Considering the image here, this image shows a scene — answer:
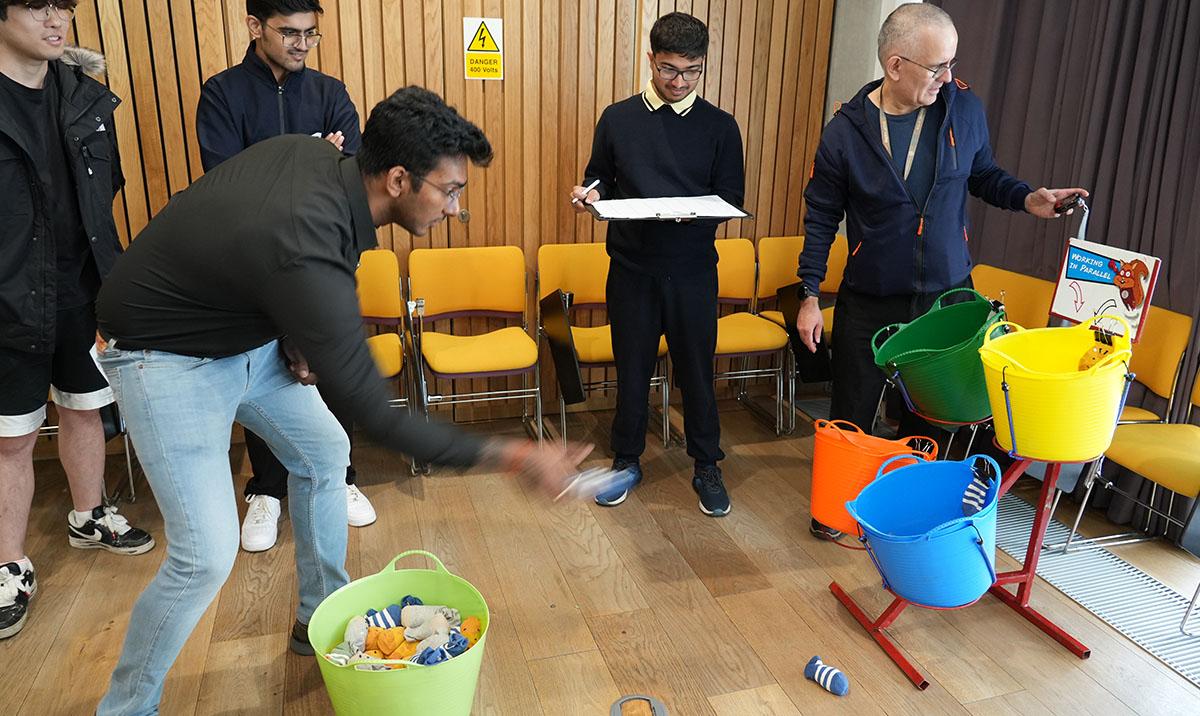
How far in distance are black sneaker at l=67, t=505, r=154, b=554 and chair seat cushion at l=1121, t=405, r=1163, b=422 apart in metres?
3.92

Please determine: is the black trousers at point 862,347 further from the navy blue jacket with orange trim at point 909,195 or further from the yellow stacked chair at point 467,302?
the yellow stacked chair at point 467,302

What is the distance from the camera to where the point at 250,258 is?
176 centimetres

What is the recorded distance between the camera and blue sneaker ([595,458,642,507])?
3727 mm

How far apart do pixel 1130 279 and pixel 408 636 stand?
105 inches

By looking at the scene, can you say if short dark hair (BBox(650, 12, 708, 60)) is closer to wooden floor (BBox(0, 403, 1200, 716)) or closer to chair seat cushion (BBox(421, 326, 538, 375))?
chair seat cushion (BBox(421, 326, 538, 375))

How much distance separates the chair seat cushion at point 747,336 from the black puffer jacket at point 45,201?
2.67 metres

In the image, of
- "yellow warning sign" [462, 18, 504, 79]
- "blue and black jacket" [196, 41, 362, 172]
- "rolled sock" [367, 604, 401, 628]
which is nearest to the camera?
"rolled sock" [367, 604, 401, 628]

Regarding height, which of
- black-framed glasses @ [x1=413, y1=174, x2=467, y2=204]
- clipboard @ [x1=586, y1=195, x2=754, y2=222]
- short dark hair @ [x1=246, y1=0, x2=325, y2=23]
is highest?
short dark hair @ [x1=246, y1=0, x2=325, y2=23]

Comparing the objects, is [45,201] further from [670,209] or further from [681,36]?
[681,36]

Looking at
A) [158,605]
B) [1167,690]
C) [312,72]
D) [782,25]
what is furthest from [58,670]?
[782,25]

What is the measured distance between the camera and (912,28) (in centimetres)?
292

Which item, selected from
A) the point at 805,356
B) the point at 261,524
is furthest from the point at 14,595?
the point at 805,356

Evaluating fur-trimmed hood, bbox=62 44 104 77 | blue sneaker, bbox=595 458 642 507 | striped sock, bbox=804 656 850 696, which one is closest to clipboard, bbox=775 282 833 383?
blue sneaker, bbox=595 458 642 507

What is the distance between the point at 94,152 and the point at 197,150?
3.49 ft
